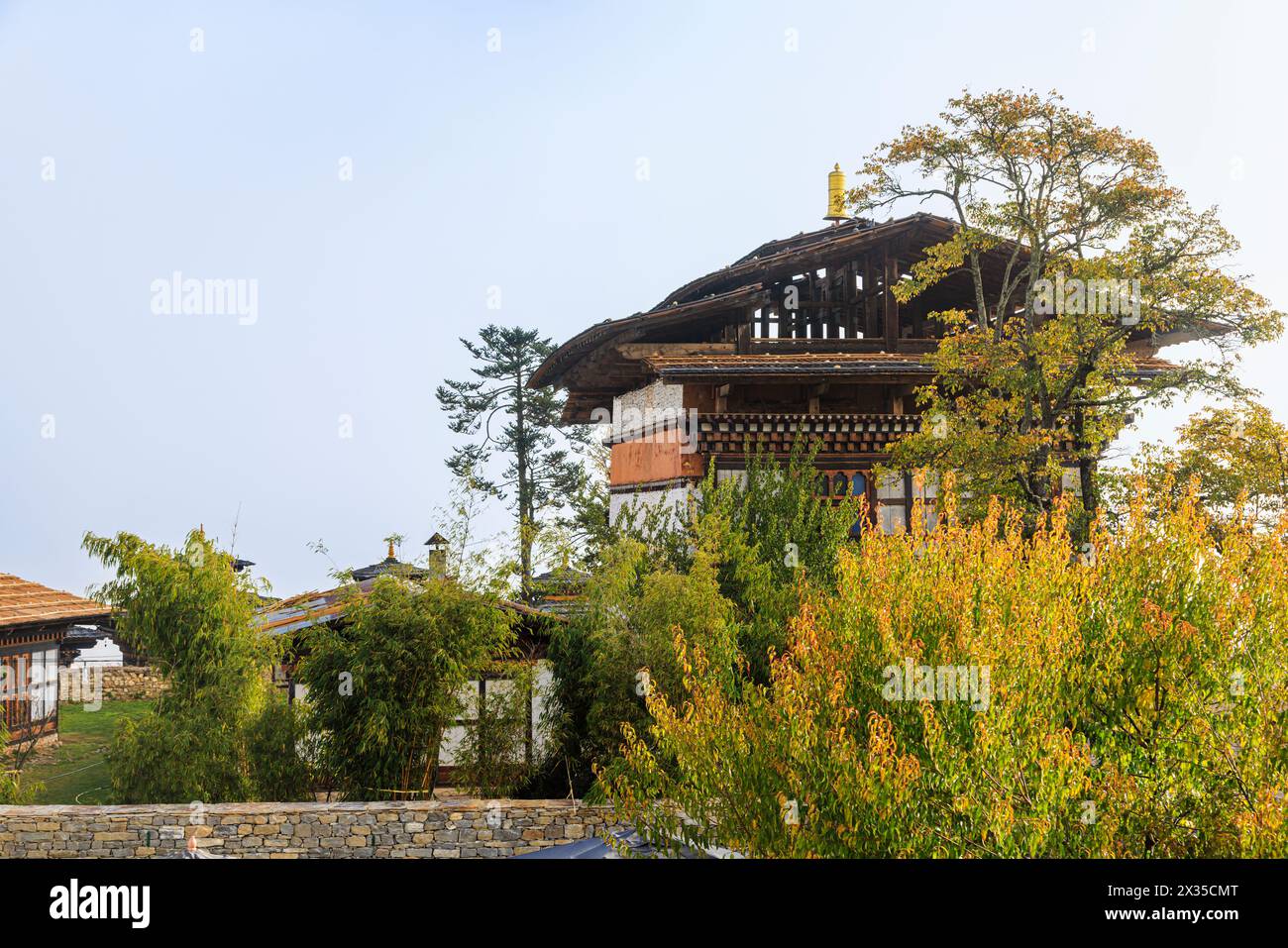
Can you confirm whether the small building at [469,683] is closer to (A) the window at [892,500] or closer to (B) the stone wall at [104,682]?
(A) the window at [892,500]

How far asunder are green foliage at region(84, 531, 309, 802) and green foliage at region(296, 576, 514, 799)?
2.89 ft

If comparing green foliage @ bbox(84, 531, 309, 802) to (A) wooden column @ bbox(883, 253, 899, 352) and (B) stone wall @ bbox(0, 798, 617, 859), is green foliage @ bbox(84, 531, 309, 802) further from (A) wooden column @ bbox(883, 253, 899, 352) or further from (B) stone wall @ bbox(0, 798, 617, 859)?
(A) wooden column @ bbox(883, 253, 899, 352)

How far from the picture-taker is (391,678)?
15.9 metres

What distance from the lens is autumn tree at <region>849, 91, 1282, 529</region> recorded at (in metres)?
19.2

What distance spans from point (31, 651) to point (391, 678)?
1391 cm

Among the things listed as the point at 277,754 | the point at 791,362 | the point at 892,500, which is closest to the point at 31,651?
the point at 277,754

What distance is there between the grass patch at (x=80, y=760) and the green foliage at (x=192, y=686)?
3.50 feet

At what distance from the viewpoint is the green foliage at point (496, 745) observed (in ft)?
56.2

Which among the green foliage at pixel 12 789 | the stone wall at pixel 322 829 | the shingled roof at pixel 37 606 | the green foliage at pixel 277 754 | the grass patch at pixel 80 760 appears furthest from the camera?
the shingled roof at pixel 37 606

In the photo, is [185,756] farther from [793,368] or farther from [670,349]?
[793,368]

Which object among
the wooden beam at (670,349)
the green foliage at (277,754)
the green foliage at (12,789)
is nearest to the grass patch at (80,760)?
the green foliage at (12,789)

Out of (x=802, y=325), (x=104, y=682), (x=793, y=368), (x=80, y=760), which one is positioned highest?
(x=802, y=325)
